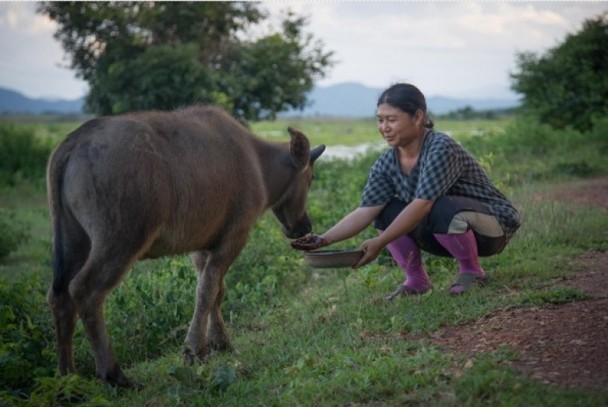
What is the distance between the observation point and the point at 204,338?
5.79 metres

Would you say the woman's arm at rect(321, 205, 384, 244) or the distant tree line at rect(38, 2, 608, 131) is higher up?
the distant tree line at rect(38, 2, 608, 131)

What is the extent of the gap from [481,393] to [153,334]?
11.1ft

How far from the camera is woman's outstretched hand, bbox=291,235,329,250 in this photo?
5871 mm

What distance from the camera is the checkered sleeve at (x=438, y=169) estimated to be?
18.7 ft

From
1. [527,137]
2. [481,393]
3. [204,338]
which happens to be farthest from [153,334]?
[527,137]

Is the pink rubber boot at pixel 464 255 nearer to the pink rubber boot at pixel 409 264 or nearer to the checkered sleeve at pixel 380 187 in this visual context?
the pink rubber boot at pixel 409 264

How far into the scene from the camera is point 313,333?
5.87 meters

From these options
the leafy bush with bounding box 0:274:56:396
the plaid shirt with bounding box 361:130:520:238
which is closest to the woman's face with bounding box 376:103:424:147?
the plaid shirt with bounding box 361:130:520:238

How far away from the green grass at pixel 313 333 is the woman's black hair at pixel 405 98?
145cm

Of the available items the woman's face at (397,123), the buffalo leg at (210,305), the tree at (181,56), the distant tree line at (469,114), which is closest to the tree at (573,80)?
the tree at (181,56)

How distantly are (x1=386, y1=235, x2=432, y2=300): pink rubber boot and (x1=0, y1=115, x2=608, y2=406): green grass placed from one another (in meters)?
0.17

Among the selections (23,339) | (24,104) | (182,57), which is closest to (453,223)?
(23,339)

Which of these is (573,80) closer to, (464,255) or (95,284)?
(464,255)

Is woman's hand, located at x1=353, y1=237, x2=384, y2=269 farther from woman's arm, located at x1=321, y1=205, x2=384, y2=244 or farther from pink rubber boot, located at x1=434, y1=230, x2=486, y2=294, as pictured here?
pink rubber boot, located at x1=434, y1=230, x2=486, y2=294
